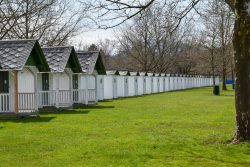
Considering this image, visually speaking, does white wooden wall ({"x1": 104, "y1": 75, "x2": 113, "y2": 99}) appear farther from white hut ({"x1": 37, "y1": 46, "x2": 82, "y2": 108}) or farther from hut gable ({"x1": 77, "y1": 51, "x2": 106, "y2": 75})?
white hut ({"x1": 37, "y1": 46, "x2": 82, "y2": 108})

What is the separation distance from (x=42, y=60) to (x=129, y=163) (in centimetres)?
1429

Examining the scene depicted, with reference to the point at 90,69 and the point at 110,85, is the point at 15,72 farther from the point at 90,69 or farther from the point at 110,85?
the point at 110,85

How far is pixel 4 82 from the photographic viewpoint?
845 inches

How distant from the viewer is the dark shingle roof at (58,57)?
2581 centimetres

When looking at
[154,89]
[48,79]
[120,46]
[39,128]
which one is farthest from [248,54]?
[120,46]

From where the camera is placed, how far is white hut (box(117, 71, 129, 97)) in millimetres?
→ 43469

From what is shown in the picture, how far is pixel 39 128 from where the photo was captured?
16266 millimetres

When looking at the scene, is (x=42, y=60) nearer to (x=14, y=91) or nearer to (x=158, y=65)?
(x=14, y=91)

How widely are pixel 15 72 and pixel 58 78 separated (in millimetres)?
6545

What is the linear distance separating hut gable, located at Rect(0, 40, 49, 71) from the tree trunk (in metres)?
11.0

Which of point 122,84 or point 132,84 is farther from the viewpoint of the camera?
point 132,84

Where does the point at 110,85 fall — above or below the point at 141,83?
below

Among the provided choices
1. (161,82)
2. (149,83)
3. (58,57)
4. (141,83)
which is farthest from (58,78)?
(161,82)

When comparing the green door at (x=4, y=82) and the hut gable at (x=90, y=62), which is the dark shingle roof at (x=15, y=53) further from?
the hut gable at (x=90, y=62)
